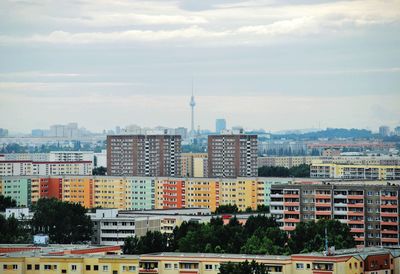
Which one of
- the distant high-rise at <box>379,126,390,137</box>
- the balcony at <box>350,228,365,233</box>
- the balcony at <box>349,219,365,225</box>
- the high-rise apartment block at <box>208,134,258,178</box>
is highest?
the distant high-rise at <box>379,126,390,137</box>

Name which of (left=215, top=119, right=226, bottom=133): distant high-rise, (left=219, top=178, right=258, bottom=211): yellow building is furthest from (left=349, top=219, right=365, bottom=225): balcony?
(left=215, top=119, right=226, bottom=133): distant high-rise

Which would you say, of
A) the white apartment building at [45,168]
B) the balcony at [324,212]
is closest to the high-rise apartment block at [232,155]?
the white apartment building at [45,168]

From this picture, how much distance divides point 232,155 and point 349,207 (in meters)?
25.4

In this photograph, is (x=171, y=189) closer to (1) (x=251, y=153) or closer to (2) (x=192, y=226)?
(1) (x=251, y=153)

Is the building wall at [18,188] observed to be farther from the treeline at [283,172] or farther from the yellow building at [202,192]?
the treeline at [283,172]

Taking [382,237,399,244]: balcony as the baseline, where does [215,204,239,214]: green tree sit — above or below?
above

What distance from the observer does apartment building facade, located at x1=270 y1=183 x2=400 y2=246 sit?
28078mm

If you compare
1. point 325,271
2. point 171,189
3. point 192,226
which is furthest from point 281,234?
point 171,189

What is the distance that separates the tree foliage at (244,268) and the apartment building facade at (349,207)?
7.96 m

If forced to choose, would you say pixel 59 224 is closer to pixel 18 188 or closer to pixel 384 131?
pixel 18 188

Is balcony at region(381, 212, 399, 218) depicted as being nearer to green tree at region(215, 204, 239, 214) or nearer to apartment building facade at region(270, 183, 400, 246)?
apartment building facade at region(270, 183, 400, 246)

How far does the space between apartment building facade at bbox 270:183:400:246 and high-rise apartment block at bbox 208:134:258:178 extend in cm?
2317

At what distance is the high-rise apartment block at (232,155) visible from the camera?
2092 inches

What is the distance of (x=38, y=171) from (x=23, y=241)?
3084cm
